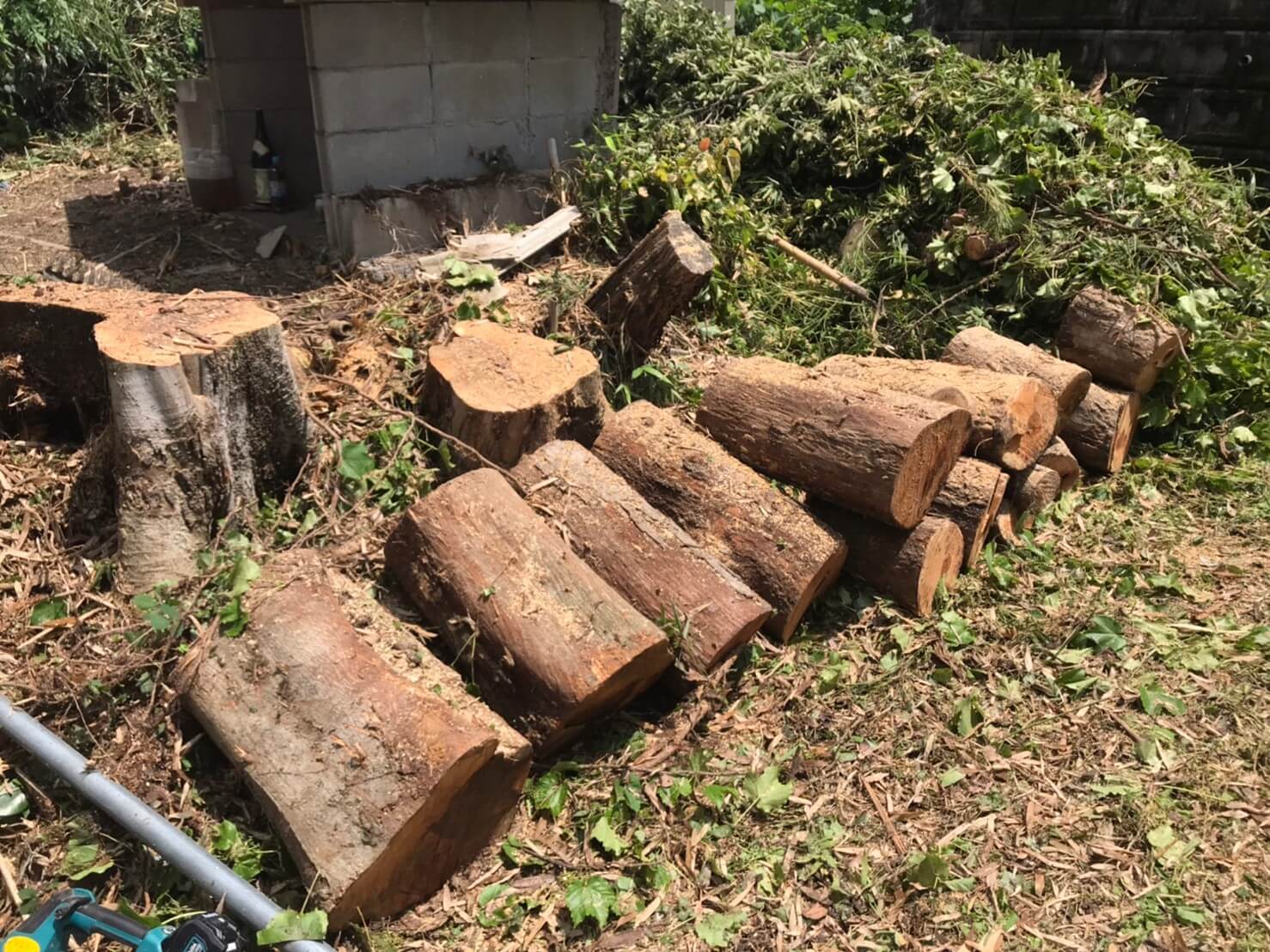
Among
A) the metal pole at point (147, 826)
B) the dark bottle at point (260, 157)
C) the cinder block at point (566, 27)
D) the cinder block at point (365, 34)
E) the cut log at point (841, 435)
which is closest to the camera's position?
the metal pole at point (147, 826)

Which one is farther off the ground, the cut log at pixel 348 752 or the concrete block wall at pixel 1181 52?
the concrete block wall at pixel 1181 52

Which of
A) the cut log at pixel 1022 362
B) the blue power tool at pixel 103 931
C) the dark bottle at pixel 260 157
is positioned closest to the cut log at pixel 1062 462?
the cut log at pixel 1022 362

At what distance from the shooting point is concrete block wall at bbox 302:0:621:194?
207 inches

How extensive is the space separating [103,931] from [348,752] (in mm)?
722

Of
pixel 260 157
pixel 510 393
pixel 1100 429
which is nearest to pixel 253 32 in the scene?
pixel 260 157

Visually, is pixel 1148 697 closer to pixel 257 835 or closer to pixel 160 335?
pixel 257 835

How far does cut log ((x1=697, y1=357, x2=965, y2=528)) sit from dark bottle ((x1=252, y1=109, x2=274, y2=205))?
3809 mm

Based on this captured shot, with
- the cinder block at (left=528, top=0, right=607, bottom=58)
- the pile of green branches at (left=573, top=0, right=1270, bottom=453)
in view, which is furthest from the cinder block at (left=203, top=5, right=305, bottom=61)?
the pile of green branches at (left=573, top=0, right=1270, bottom=453)

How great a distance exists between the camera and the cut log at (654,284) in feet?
14.6

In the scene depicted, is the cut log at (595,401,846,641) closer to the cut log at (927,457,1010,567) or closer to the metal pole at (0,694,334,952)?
the cut log at (927,457,1010,567)

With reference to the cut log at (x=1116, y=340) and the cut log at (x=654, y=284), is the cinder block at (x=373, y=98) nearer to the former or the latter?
the cut log at (x=654, y=284)

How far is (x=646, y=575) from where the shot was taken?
3.49 m

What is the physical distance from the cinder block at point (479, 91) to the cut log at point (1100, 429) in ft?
12.1

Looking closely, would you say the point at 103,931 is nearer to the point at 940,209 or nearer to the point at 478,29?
the point at 478,29
